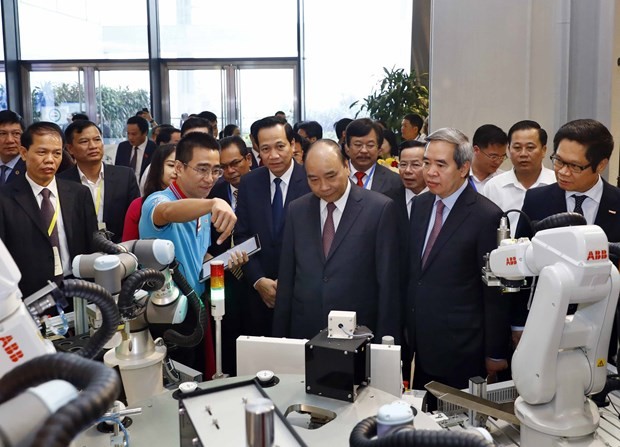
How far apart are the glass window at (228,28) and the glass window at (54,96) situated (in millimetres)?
1538

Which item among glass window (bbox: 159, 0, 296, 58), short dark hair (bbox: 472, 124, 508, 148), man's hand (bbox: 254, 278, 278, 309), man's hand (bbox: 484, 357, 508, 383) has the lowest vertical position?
man's hand (bbox: 484, 357, 508, 383)

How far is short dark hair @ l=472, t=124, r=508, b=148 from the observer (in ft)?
12.1

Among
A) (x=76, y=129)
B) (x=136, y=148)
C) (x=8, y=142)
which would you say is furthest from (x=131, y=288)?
(x=136, y=148)

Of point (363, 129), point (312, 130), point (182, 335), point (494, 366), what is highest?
point (312, 130)

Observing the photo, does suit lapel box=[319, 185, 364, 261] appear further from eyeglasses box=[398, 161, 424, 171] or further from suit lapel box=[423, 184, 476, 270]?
eyeglasses box=[398, 161, 424, 171]

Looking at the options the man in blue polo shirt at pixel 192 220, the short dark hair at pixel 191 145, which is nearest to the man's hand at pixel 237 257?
the man in blue polo shirt at pixel 192 220

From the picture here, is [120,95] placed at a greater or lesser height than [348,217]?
greater

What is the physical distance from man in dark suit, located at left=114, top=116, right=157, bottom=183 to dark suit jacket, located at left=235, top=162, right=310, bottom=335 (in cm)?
265

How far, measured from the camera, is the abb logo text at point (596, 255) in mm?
1380

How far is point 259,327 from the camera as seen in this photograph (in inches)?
120

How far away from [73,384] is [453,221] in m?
1.88

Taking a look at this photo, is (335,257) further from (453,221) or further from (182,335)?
(182,335)

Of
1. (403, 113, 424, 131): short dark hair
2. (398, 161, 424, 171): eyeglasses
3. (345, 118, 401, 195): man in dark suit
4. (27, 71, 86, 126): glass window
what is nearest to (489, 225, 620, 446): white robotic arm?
(398, 161, 424, 171): eyeglasses

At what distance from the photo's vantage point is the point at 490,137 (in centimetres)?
372
